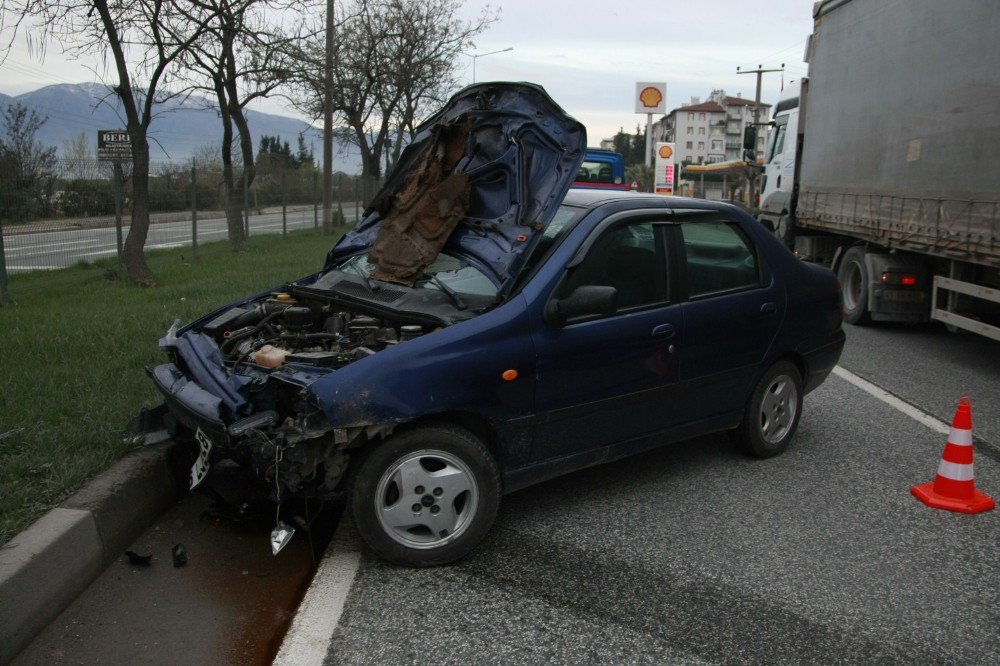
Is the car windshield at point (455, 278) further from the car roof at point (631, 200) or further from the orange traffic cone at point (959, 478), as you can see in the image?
the orange traffic cone at point (959, 478)

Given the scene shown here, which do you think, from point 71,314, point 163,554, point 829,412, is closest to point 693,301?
point 829,412

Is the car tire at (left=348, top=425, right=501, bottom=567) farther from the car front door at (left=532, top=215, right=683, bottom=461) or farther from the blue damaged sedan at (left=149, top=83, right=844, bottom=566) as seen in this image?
the car front door at (left=532, top=215, right=683, bottom=461)

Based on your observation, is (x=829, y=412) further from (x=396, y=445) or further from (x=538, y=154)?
(x=396, y=445)

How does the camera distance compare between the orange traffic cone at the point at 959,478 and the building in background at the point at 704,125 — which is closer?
the orange traffic cone at the point at 959,478

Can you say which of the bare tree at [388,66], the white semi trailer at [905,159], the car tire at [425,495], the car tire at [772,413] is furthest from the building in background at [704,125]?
the car tire at [425,495]

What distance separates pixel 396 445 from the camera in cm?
355

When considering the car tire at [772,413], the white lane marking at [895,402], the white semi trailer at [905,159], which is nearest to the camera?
the car tire at [772,413]

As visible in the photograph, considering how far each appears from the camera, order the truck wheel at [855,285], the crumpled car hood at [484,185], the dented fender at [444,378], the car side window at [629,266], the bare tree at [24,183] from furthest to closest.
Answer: the bare tree at [24,183], the truck wheel at [855,285], the crumpled car hood at [484,185], the car side window at [629,266], the dented fender at [444,378]

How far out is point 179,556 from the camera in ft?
12.5

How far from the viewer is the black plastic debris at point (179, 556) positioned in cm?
379

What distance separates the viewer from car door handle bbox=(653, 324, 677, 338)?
4.37 m

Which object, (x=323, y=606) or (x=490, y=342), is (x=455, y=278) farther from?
(x=323, y=606)

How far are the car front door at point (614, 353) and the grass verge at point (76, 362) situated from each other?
230cm

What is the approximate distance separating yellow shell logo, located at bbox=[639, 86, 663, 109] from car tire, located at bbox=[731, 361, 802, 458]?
18677 millimetres
